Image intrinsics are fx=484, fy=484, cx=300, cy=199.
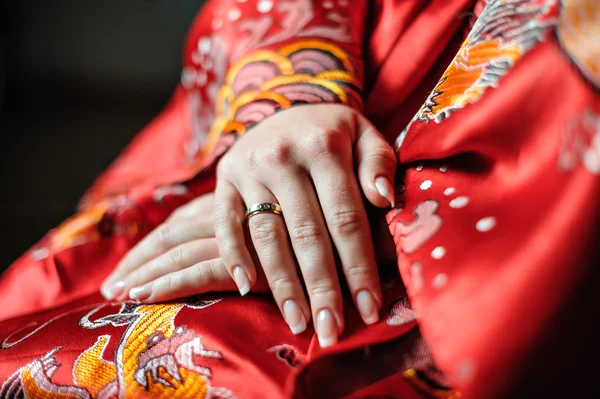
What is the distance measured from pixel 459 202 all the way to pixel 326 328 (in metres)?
0.11

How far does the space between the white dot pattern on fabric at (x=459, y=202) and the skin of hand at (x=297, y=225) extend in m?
0.05

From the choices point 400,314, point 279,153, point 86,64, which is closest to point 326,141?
point 279,153

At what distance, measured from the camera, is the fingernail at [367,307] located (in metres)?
0.31

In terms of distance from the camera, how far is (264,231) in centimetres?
36

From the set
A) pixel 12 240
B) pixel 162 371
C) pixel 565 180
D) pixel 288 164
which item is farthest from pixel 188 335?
pixel 12 240

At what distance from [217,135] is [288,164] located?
21 centimetres

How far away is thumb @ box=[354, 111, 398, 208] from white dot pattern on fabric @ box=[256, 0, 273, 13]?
0.23 m

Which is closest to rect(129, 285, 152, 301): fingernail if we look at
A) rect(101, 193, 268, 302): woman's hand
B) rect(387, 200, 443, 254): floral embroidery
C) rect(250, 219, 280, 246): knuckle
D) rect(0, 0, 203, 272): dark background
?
rect(101, 193, 268, 302): woman's hand

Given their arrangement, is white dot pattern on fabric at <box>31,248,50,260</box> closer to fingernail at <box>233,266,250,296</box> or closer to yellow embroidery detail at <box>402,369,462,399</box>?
fingernail at <box>233,266,250,296</box>

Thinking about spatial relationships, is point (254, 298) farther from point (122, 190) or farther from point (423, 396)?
Result: point (122, 190)

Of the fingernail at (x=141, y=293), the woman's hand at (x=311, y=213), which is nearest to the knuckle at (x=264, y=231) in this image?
the woman's hand at (x=311, y=213)

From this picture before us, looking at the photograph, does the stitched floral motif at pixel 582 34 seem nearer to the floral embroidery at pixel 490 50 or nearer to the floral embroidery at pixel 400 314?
the floral embroidery at pixel 490 50

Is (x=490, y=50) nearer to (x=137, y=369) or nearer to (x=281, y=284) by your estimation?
(x=281, y=284)

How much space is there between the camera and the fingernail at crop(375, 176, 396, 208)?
1.11ft
